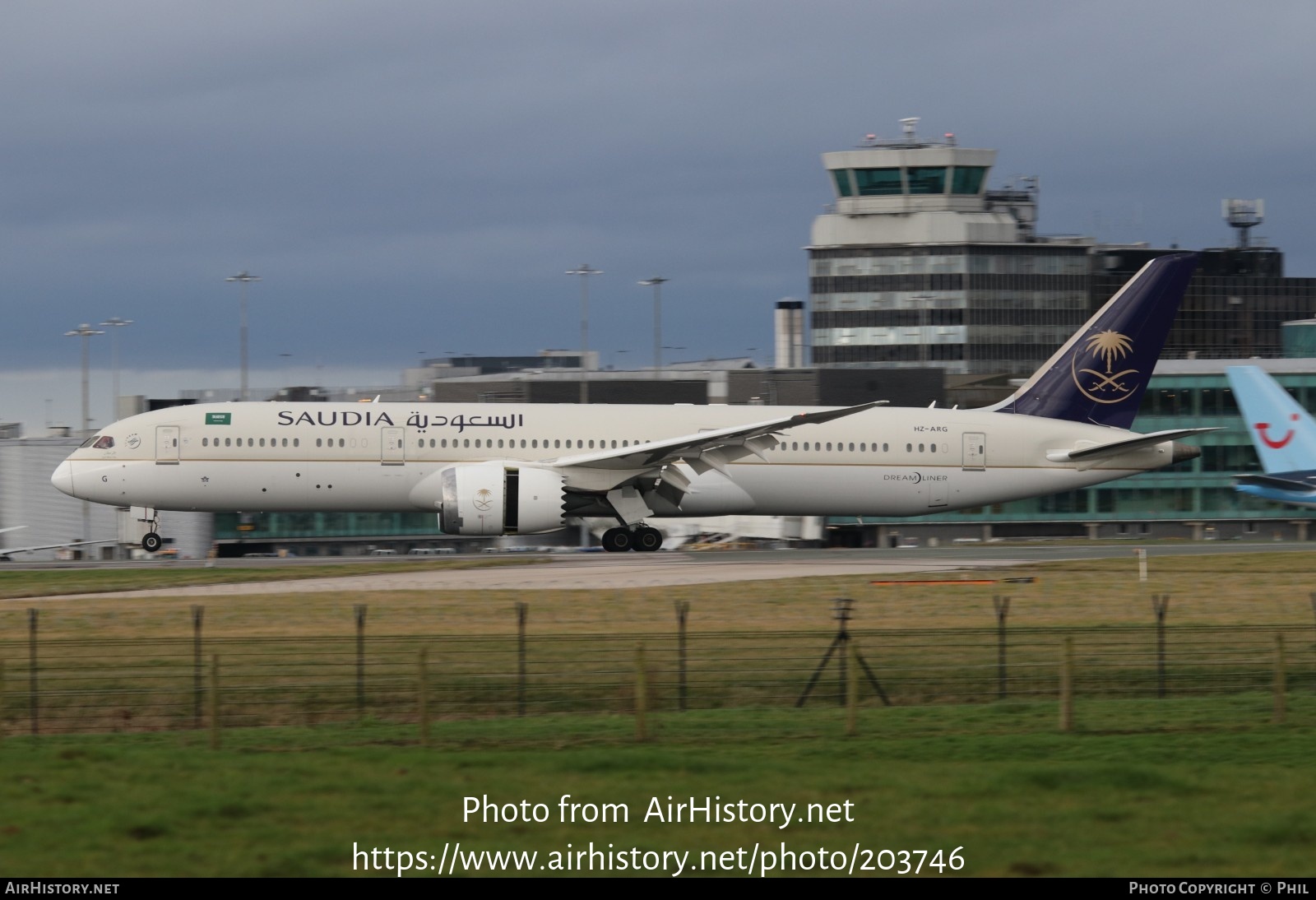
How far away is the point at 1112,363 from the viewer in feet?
151

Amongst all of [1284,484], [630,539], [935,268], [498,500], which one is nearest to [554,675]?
[498,500]

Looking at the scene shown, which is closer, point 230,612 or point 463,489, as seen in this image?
point 230,612

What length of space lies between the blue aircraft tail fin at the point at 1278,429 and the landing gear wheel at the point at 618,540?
19453mm

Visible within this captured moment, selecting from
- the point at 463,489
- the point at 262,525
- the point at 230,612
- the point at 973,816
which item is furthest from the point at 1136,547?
the point at 262,525

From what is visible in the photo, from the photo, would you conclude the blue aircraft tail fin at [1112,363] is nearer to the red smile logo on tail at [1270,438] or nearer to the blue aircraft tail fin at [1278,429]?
the blue aircraft tail fin at [1278,429]

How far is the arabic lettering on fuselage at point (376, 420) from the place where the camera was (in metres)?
41.1

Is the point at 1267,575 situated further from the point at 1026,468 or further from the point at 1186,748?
the point at 1186,748

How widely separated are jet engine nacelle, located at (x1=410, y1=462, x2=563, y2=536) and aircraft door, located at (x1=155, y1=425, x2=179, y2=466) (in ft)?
23.6

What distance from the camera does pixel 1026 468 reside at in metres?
44.8

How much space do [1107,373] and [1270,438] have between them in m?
5.83

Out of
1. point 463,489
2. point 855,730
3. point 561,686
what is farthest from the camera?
point 463,489

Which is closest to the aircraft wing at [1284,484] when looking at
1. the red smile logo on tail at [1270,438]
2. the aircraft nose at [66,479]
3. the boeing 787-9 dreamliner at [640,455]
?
the red smile logo on tail at [1270,438]

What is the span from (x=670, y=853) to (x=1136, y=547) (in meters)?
37.9

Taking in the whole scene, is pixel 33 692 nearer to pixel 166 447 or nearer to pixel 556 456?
pixel 166 447
